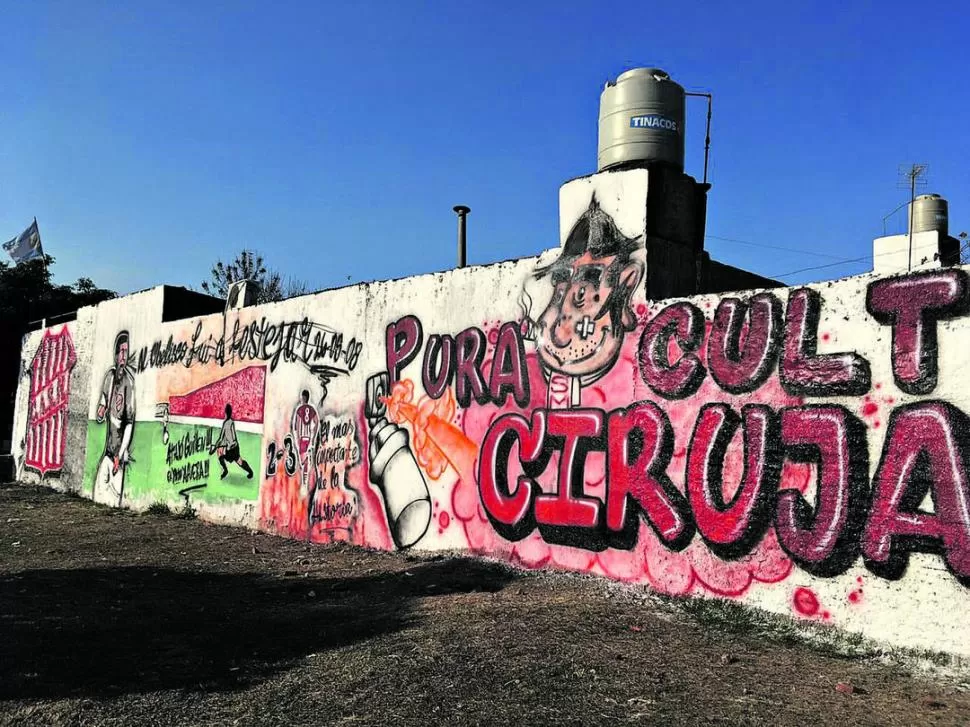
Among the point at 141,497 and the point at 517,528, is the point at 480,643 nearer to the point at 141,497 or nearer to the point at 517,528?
the point at 517,528

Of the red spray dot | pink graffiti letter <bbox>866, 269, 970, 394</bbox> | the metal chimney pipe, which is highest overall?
the metal chimney pipe

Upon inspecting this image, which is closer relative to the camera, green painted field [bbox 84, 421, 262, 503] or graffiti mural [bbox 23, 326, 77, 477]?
green painted field [bbox 84, 421, 262, 503]

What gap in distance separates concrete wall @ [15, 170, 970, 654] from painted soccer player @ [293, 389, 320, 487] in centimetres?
3

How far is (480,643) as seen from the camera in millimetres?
5078

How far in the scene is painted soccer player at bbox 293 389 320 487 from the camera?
32.2 feet

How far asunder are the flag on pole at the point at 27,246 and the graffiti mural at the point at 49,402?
121 inches

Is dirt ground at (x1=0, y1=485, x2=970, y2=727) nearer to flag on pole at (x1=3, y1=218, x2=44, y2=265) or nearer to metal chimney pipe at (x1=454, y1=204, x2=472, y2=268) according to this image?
metal chimney pipe at (x1=454, y1=204, x2=472, y2=268)

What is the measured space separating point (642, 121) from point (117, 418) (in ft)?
35.7

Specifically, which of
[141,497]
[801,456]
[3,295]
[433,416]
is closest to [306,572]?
[433,416]

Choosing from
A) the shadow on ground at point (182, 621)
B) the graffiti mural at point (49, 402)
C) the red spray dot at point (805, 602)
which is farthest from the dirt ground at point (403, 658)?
the graffiti mural at point (49, 402)

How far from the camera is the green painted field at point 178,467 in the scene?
10820 mm

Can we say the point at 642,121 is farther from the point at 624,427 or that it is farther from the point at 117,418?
the point at 117,418

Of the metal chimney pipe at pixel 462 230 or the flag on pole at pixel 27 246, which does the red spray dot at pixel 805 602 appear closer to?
the metal chimney pipe at pixel 462 230

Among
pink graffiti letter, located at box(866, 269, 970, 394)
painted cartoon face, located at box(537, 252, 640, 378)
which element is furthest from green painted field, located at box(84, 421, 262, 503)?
pink graffiti letter, located at box(866, 269, 970, 394)
